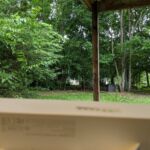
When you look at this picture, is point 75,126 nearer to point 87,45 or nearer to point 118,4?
point 118,4

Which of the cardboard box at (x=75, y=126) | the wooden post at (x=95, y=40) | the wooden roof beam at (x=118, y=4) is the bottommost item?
the cardboard box at (x=75, y=126)

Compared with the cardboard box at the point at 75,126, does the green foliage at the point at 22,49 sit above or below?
above

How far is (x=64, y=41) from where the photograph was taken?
8.00 meters

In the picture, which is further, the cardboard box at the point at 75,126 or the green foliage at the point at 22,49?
the green foliage at the point at 22,49

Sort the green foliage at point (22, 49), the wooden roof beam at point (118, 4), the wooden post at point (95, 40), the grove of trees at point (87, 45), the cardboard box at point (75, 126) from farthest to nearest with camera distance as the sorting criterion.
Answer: the grove of trees at point (87, 45) → the green foliage at point (22, 49) → the wooden post at point (95, 40) → the wooden roof beam at point (118, 4) → the cardboard box at point (75, 126)

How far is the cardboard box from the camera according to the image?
401 millimetres

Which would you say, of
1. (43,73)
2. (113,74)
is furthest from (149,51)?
(43,73)

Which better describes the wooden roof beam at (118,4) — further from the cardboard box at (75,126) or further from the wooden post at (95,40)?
the cardboard box at (75,126)

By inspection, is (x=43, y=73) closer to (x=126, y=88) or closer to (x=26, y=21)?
(x=26, y=21)

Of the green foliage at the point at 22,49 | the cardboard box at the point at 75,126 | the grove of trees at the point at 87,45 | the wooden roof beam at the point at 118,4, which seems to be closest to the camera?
the cardboard box at the point at 75,126

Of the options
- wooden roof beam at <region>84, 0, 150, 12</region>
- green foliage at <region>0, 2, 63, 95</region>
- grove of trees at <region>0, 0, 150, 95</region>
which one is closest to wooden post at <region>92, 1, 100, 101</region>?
wooden roof beam at <region>84, 0, 150, 12</region>

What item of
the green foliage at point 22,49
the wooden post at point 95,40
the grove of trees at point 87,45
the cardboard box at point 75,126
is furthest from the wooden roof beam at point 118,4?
the grove of trees at point 87,45

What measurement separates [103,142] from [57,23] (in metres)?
7.68

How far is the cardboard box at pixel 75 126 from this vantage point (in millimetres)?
401
